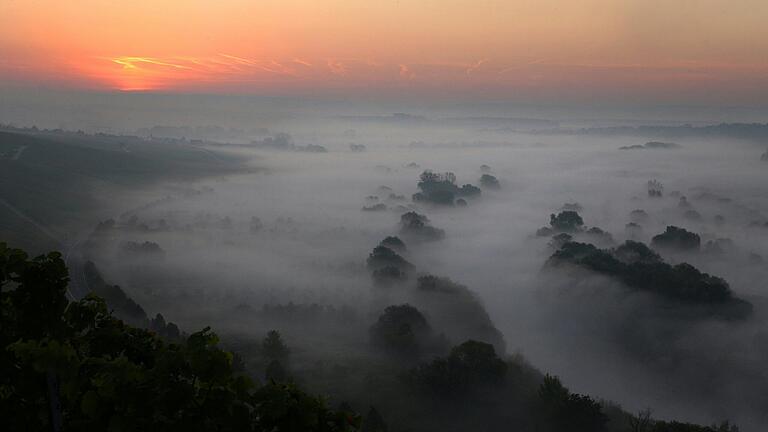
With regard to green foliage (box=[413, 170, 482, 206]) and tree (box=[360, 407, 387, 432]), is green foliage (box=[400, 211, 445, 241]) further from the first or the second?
tree (box=[360, 407, 387, 432])

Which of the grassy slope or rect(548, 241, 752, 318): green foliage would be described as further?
the grassy slope

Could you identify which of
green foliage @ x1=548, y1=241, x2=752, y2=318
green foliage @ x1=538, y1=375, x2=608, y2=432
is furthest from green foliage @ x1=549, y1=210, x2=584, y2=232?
green foliage @ x1=538, y1=375, x2=608, y2=432

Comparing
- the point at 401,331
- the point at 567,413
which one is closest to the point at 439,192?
the point at 401,331

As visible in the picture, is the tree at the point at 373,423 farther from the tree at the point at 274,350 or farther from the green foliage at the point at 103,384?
the green foliage at the point at 103,384

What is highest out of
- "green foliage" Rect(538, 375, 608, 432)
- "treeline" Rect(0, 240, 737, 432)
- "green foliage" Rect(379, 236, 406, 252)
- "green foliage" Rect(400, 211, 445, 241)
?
"treeline" Rect(0, 240, 737, 432)

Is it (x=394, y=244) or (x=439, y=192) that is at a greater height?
(x=394, y=244)

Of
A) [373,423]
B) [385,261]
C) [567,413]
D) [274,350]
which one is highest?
[567,413]

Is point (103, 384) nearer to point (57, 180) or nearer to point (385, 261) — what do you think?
point (385, 261)

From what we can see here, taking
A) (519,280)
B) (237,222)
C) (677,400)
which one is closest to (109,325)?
(677,400)

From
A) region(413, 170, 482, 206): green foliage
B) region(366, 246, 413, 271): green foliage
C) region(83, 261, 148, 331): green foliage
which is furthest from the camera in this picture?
region(413, 170, 482, 206): green foliage
